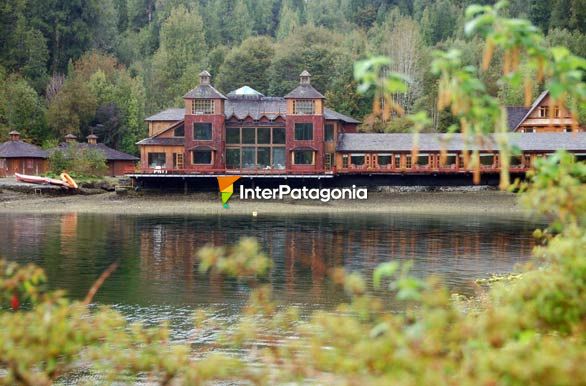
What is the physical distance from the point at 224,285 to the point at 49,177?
44.6m

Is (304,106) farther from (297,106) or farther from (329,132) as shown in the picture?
(329,132)

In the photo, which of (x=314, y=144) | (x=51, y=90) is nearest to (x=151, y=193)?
(x=314, y=144)

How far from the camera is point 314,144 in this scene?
6819 cm

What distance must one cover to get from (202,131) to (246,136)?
11.9ft

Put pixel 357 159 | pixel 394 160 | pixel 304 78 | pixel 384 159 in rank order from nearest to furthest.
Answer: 1. pixel 394 160
2. pixel 304 78
3. pixel 384 159
4. pixel 357 159

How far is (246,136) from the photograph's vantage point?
230 feet

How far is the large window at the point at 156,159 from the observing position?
70.2 metres

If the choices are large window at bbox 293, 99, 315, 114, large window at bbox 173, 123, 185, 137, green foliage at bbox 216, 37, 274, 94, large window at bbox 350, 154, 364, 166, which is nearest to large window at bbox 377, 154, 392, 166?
large window at bbox 350, 154, 364, 166

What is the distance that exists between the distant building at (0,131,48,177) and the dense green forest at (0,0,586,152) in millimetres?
6924

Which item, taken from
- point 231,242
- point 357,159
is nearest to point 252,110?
point 357,159

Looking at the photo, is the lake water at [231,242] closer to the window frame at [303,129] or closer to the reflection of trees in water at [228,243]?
the reflection of trees in water at [228,243]

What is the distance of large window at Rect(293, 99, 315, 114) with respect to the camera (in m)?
68.3

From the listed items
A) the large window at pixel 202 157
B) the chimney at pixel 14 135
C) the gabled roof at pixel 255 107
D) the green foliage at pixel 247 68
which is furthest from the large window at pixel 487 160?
the chimney at pixel 14 135

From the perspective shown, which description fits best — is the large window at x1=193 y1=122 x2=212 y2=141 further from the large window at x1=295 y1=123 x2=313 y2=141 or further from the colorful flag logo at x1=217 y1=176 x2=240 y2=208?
the large window at x1=295 y1=123 x2=313 y2=141
